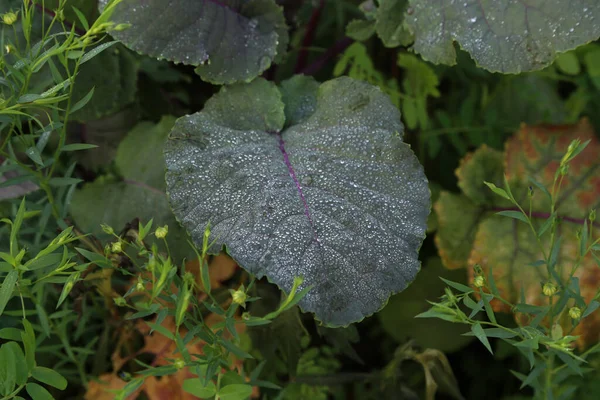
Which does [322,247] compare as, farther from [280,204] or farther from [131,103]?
[131,103]


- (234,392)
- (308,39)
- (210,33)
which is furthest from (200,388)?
(308,39)

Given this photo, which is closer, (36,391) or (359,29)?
(36,391)

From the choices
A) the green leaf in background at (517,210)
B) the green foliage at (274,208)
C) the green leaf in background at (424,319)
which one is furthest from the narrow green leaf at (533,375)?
the green leaf in background at (424,319)

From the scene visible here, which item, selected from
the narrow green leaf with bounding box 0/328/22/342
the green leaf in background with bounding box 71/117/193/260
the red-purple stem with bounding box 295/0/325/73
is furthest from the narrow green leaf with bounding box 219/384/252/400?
the red-purple stem with bounding box 295/0/325/73

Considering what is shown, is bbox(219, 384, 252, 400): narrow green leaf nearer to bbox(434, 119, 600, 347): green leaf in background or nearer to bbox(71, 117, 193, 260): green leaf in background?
bbox(71, 117, 193, 260): green leaf in background

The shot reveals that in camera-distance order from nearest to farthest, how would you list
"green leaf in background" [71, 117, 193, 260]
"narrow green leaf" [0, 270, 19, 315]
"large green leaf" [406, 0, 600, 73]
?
"narrow green leaf" [0, 270, 19, 315] < "large green leaf" [406, 0, 600, 73] < "green leaf in background" [71, 117, 193, 260]

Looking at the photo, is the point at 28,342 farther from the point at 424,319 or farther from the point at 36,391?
the point at 424,319

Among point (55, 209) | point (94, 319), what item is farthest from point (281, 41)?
point (94, 319)
